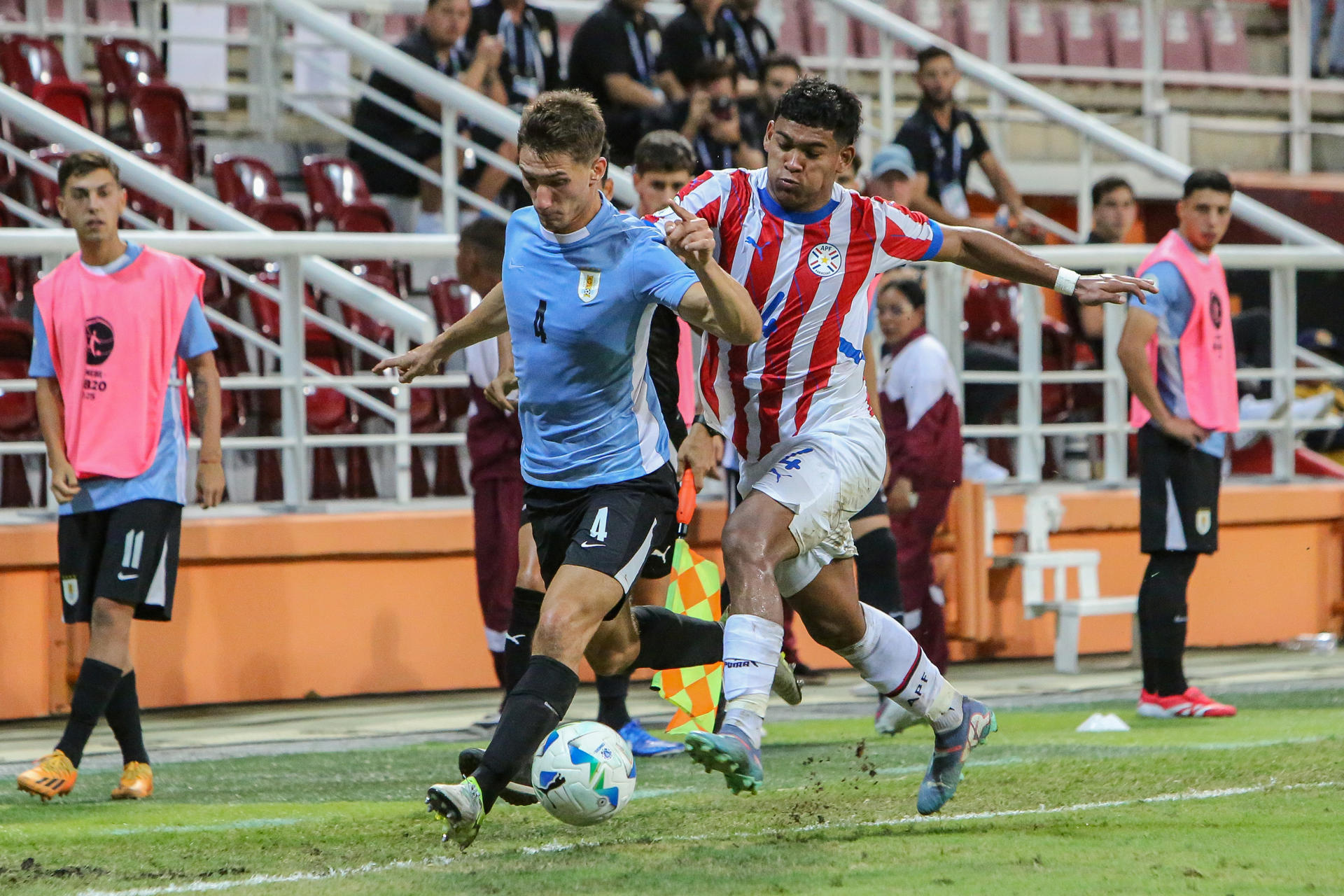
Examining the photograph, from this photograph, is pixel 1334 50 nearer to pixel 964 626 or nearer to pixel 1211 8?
pixel 1211 8

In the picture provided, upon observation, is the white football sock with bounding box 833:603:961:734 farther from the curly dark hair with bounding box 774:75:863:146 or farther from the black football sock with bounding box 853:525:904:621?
the black football sock with bounding box 853:525:904:621

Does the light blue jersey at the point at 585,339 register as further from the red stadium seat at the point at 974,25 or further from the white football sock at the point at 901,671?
the red stadium seat at the point at 974,25

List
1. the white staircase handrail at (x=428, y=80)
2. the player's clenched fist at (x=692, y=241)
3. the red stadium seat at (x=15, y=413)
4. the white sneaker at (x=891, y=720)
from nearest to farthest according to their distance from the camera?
1. the player's clenched fist at (x=692, y=241)
2. the white sneaker at (x=891, y=720)
3. the red stadium seat at (x=15, y=413)
4. the white staircase handrail at (x=428, y=80)

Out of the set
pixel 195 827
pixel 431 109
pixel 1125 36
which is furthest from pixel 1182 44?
pixel 195 827

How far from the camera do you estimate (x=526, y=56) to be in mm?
11805

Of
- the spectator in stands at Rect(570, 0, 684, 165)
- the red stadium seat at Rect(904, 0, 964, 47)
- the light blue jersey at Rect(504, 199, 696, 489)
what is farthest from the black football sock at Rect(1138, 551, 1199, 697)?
the red stadium seat at Rect(904, 0, 964, 47)

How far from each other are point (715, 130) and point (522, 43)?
6.59 feet

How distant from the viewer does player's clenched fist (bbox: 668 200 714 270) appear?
443cm

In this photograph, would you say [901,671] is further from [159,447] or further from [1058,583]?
[1058,583]

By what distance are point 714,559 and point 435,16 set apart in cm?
423

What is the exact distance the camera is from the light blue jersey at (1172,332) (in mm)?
7965

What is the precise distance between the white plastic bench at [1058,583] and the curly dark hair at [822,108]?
4902mm

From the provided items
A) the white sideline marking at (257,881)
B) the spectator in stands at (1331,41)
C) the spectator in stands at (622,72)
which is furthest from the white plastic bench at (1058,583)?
the spectator in stands at (1331,41)

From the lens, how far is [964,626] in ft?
31.3
